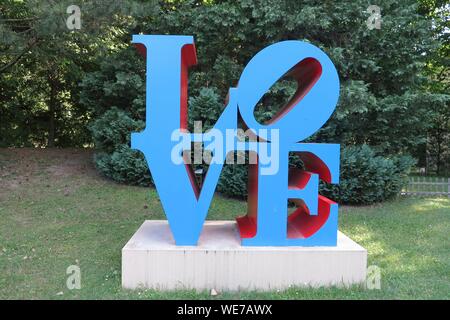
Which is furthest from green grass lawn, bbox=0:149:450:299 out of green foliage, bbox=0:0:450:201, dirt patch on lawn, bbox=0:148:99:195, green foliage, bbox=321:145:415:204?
green foliage, bbox=0:0:450:201

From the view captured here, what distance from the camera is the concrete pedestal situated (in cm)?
433

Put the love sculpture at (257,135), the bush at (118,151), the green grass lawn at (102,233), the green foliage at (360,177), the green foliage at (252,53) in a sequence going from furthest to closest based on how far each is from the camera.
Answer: the bush at (118,151) < the green foliage at (252,53) < the green foliage at (360,177) < the love sculpture at (257,135) < the green grass lawn at (102,233)

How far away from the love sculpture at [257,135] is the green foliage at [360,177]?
488 centimetres

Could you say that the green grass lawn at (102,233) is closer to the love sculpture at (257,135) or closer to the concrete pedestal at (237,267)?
the concrete pedestal at (237,267)

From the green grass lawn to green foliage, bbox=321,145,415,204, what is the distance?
0.30 metres

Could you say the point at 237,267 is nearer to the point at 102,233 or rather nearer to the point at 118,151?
the point at 102,233

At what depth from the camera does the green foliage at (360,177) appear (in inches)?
368

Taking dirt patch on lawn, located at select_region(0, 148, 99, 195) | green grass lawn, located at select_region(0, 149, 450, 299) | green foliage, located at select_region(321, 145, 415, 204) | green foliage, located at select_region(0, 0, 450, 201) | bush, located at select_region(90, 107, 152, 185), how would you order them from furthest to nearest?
dirt patch on lawn, located at select_region(0, 148, 99, 195), bush, located at select_region(90, 107, 152, 185), green foliage, located at select_region(0, 0, 450, 201), green foliage, located at select_region(321, 145, 415, 204), green grass lawn, located at select_region(0, 149, 450, 299)

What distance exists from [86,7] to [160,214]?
406 centimetres

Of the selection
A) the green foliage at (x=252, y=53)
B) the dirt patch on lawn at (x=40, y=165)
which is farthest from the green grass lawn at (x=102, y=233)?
the green foliage at (x=252, y=53)

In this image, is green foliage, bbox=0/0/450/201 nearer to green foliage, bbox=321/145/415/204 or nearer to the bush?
the bush

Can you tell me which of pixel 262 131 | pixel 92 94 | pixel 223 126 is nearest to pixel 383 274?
pixel 262 131

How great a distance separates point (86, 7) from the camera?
761 centimetres

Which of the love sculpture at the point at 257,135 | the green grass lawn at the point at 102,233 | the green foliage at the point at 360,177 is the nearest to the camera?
the green grass lawn at the point at 102,233
